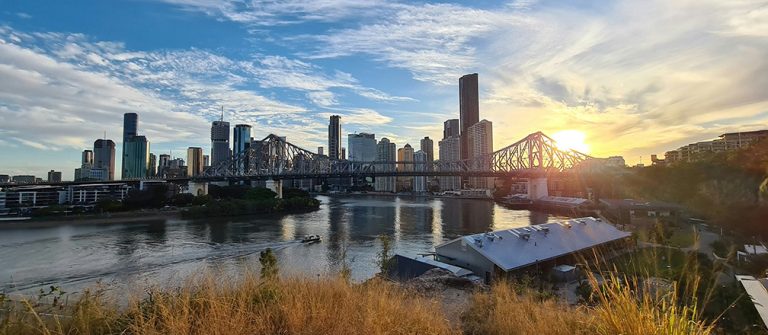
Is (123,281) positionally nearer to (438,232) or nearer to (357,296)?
(357,296)

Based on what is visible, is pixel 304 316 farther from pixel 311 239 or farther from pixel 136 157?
pixel 136 157

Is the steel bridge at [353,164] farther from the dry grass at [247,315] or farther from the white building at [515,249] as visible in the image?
the dry grass at [247,315]

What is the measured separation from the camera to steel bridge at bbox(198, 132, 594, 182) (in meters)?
53.3

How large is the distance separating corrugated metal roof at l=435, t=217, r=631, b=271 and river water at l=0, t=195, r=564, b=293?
12.8 ft

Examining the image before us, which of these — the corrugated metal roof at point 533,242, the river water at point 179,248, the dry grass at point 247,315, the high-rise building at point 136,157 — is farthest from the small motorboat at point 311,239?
the high-rise building at point 136,157

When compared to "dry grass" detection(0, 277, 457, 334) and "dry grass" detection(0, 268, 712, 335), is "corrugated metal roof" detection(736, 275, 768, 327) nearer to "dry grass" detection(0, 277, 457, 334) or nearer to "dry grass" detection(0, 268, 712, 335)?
"dry grass" detection(0, 268, 712, 335)

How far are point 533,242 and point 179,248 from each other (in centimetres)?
1696

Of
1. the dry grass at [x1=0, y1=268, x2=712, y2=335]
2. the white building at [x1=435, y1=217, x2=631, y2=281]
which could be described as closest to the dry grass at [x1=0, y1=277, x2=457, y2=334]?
the dry grass at [x1=0, y1=268, x2=712, y2=335]

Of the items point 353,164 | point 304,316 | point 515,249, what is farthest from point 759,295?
point 353,164

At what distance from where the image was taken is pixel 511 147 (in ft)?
195

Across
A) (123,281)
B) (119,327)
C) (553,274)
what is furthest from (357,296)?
(123,281)

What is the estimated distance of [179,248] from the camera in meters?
19.9

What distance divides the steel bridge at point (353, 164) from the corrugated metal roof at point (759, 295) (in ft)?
138

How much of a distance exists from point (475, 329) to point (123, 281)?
13.6 meters
